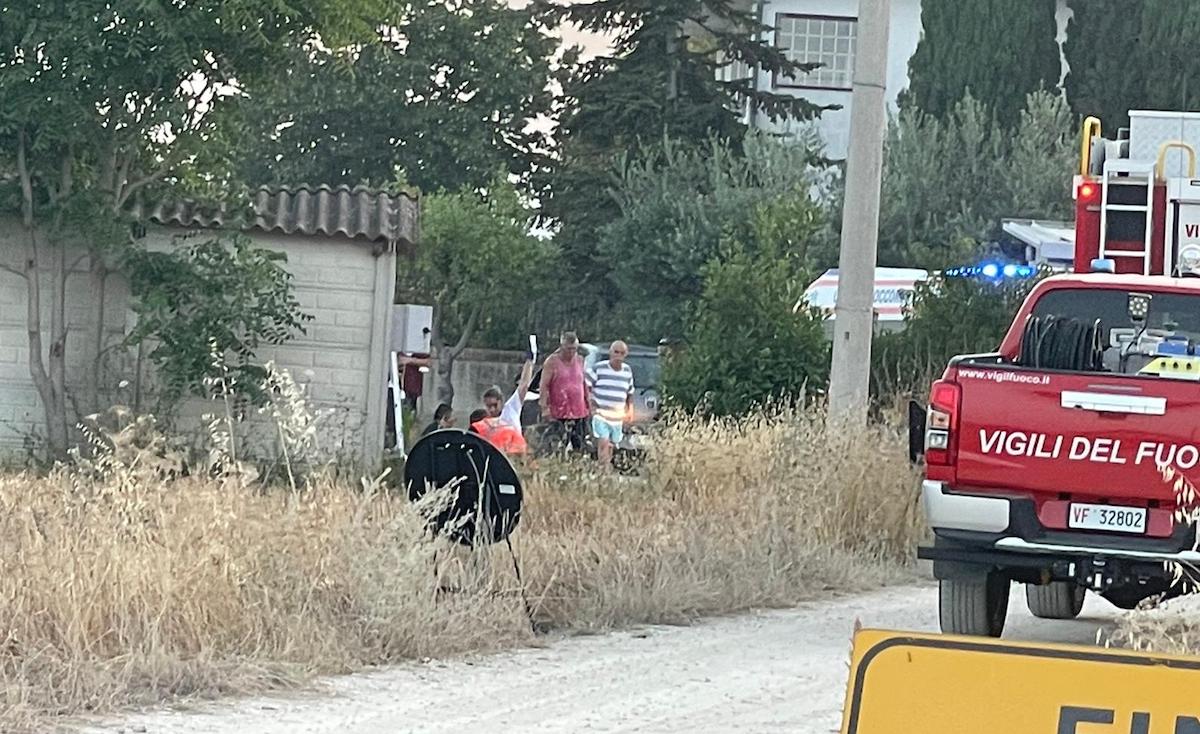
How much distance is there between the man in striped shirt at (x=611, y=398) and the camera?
802 inches

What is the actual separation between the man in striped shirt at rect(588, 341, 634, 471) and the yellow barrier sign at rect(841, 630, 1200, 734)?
1602cm

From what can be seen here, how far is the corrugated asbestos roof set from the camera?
19.0 meters

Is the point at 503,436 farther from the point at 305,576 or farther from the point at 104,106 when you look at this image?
the point at 305,576

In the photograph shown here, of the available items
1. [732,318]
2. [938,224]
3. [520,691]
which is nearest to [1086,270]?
[732,318]

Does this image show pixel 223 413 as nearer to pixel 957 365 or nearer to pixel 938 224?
pixel 957 365

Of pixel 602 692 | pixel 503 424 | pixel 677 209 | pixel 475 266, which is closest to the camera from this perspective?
pixel 602 692

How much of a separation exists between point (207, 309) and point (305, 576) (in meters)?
8.76

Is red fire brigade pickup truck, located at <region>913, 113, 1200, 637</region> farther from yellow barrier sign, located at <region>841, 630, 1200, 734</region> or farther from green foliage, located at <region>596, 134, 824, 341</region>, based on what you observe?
green foliage, located at <region>596, 134, 824, 341</region>

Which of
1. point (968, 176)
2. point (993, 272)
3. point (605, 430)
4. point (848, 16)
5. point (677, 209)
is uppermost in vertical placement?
point (848, 16)

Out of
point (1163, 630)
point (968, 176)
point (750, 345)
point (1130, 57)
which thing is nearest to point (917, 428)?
point (1163, 630)

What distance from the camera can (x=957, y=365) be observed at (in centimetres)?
998

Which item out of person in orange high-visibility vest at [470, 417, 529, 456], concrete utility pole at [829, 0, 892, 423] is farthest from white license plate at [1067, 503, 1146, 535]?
person in orange high-visibility vest at [470, 417, 529, 456]

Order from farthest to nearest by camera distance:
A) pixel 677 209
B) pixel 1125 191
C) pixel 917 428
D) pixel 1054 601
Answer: pixel 677 209
pixel 1125 191
pixel 1054 601
pixel 917 428

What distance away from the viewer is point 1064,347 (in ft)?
34.1
